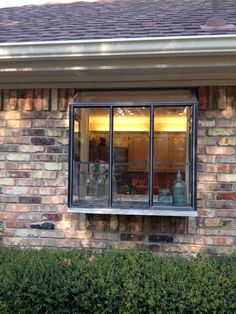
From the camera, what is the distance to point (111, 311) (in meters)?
3.46

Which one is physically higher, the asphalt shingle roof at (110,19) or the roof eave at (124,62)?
the asphalt shingle roof at (110,19)

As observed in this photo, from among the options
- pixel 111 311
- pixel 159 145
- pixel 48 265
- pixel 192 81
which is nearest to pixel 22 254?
pixel 48 265

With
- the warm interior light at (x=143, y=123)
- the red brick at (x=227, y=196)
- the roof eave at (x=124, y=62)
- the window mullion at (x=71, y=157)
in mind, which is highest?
the roof eave at (x=124, y=62)

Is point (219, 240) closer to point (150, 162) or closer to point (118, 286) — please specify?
point (150, 162)

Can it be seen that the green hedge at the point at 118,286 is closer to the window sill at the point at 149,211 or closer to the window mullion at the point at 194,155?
the window sill at the point at 149,211

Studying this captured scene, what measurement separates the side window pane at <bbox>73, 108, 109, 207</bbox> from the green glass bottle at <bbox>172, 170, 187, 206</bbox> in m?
0.68

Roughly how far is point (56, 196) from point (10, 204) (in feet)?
1.66

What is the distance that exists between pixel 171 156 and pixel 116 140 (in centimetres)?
56

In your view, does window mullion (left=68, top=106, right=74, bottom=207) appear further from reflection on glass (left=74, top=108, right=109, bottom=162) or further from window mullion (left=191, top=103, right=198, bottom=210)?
window mullion (left=191, top=103, right=198, bottom=210)

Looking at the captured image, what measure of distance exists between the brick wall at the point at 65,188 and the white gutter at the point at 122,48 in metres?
0.64

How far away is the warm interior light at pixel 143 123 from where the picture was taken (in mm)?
4223

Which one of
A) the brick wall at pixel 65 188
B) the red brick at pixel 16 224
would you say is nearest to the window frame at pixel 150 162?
the brick wall at pixel 65 188

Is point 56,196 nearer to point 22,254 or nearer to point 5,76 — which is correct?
point 22,254

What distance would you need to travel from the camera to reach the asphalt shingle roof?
14.1 ft
